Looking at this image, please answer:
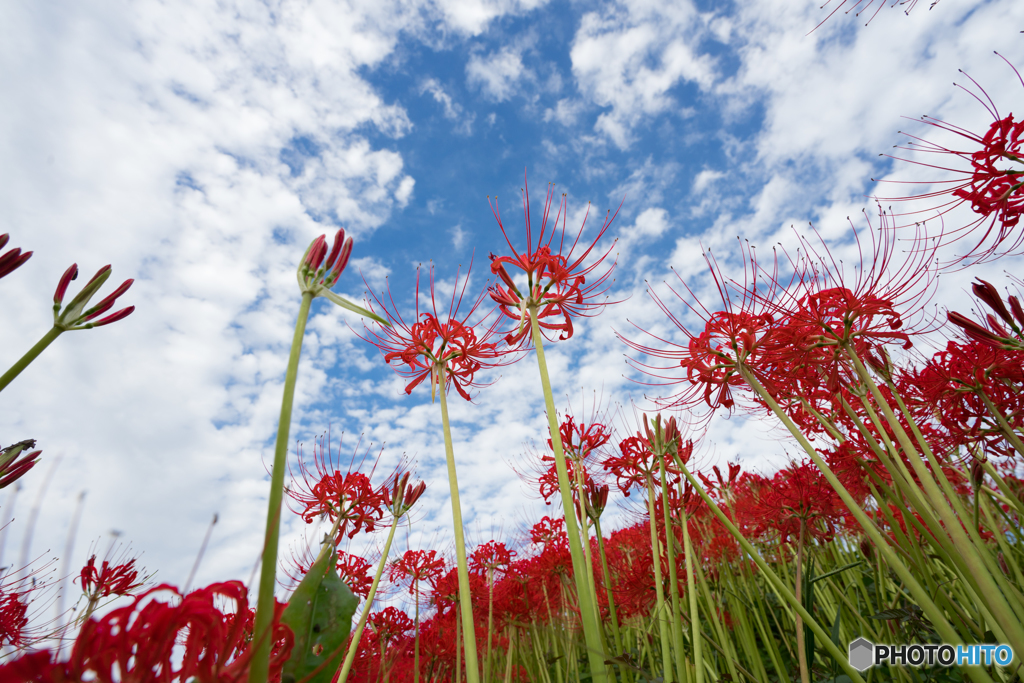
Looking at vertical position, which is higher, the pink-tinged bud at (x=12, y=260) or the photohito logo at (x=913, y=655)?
the pink-tinged bud at (x=12, y=260)

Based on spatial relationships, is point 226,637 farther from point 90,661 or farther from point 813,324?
point 813,324

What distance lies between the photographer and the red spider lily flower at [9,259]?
164 cm

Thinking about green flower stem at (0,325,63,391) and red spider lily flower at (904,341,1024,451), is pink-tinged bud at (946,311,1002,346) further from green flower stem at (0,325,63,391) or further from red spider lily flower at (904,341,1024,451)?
green flower stem at (0,325,63,391)

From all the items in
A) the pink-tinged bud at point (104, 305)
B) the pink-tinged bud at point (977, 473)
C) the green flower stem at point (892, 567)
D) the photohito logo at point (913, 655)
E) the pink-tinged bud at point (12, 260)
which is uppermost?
the pink-tinged bud at point (12, 260)

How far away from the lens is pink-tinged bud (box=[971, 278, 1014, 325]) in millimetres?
2291

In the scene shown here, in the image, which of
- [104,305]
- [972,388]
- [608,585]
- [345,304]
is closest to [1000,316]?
[972,388]

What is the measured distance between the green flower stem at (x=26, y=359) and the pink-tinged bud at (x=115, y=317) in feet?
0.42

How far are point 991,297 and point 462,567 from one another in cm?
280

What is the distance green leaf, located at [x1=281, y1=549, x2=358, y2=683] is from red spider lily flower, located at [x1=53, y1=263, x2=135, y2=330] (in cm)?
129

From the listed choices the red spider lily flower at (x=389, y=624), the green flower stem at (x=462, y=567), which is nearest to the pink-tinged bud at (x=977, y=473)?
the green flower stem at (x=462, y=567)

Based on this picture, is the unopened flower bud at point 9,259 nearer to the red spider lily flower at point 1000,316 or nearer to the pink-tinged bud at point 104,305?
the pink-tinged bud at point 104,305

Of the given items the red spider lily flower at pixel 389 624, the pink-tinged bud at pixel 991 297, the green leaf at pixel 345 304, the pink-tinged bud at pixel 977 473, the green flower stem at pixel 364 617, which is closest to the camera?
the green leaf at pixel 345 304

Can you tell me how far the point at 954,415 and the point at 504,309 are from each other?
3.12 meters

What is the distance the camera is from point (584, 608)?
5.29 feet
